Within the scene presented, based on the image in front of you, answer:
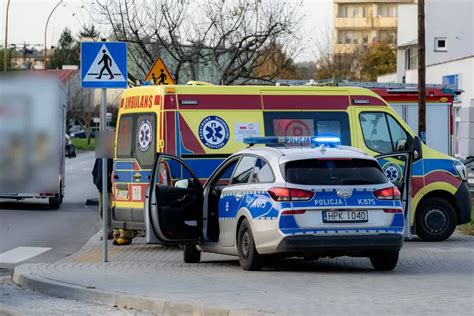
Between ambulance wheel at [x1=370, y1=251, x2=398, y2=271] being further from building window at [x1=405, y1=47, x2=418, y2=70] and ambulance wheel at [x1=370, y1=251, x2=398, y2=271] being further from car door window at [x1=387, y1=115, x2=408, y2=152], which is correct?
building window at [x1=405, y1=47, x2=418, y2=70]

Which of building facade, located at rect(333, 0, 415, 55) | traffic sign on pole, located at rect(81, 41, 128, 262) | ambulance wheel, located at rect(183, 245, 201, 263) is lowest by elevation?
ambulance wheel, located at rect(183, 245, 201, 263)

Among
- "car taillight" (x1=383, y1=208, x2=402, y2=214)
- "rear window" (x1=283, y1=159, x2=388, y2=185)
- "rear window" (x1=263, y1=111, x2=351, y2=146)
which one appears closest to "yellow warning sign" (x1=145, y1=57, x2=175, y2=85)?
"rear window" (x1=263, y1=111, x2=351, y2=146)

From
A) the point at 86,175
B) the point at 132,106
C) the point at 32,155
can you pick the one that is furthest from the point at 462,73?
the point at 132,106

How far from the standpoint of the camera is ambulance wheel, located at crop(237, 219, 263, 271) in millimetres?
13109

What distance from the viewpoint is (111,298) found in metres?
11.0

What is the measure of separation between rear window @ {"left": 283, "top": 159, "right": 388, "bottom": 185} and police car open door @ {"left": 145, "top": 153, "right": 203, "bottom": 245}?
1.76 m

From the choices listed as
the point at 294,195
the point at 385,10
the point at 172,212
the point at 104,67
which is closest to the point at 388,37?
the point at 385,10

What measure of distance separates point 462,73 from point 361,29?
260ft

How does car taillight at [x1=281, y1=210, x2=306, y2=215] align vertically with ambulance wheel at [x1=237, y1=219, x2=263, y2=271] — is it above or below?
above

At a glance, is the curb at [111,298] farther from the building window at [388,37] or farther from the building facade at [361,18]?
the building facade at [361,18]

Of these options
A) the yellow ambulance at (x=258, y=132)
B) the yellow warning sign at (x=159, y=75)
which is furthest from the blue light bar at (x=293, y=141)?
the yellow warning sign at (x=159, y=75)

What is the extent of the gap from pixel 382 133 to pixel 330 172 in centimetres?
544

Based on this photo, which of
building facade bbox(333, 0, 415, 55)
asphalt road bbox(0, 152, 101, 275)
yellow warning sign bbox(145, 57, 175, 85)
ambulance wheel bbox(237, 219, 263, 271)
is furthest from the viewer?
building facade bbox(333, 0, 415, 55)

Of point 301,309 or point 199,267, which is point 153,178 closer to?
point 199,267
